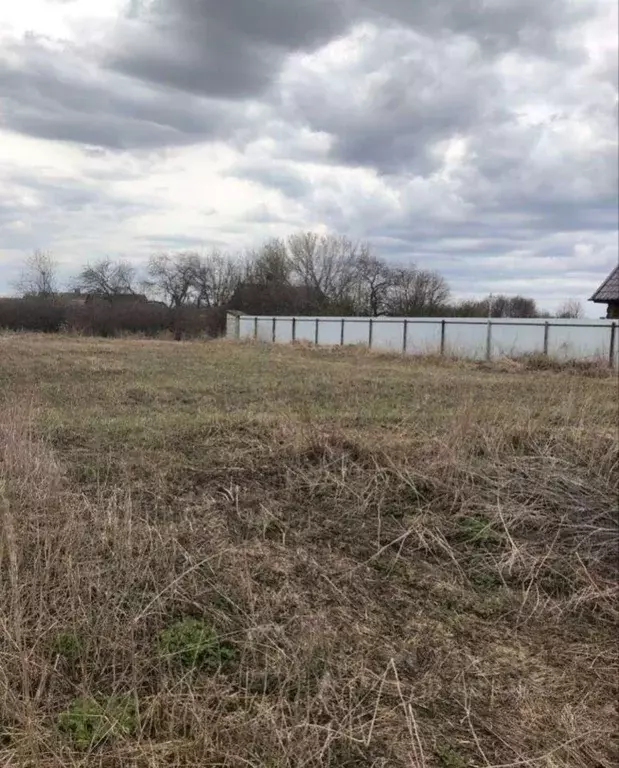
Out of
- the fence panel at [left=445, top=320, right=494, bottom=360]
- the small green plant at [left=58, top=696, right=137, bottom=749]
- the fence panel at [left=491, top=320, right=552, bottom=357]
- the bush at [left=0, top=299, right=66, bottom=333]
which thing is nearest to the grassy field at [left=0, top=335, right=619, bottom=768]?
the small green plant at [left=58, top=696, right=137, bottom=749]

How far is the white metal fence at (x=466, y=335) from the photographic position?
23688 millimetres

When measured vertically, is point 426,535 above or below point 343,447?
below

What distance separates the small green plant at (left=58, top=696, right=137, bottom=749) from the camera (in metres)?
2.93

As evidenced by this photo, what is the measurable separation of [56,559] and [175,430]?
128 inches

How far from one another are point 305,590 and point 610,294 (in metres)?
22.2

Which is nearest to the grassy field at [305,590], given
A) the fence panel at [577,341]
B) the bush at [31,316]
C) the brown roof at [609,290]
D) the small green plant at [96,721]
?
the small green plant at [96,721]

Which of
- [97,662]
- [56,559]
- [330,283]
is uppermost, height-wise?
[330,283]

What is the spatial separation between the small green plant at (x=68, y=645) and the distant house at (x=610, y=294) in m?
23.3

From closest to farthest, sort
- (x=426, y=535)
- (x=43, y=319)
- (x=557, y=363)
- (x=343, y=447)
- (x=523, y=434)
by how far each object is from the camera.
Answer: (x=426, y=535)
(x=343, y=447)
(x=523, y=434)
(x=557, y=363)
(x=43, y=319)

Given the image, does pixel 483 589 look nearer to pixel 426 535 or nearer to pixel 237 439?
pixel 426 535

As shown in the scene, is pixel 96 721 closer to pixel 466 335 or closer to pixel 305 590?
pixel 305 590

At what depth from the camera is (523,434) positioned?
766cm

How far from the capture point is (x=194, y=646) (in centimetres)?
361

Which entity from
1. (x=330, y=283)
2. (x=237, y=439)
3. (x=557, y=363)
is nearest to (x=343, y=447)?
(x=237, y=439)
